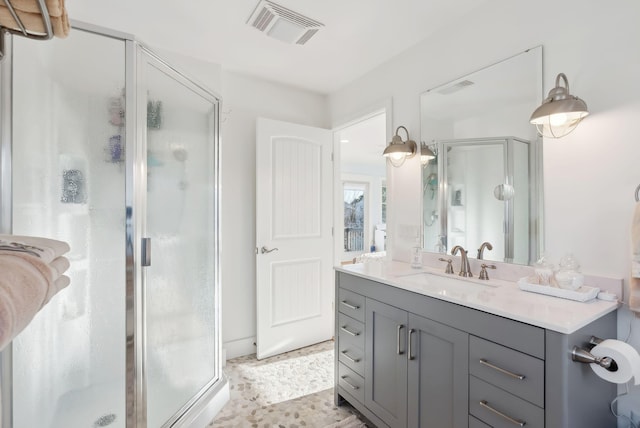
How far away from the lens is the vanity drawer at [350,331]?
1.75m

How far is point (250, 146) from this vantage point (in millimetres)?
2678

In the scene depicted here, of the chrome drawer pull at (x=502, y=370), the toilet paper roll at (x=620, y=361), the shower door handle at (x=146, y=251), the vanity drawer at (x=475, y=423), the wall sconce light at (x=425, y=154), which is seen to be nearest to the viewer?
the toilet paper roll at (x=620, y=361)

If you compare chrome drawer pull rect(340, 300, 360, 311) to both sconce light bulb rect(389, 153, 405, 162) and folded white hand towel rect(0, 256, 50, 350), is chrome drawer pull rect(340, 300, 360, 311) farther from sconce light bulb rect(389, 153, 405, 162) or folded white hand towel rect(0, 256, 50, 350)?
folded white hand towel rect(0, 256, 50, 350)

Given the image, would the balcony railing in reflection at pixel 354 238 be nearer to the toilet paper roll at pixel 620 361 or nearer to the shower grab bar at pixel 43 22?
the toilet paper roll at pixel 620 361

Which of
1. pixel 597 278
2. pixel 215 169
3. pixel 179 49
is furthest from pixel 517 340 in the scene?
pixel 179 49

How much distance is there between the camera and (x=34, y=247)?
0.61m

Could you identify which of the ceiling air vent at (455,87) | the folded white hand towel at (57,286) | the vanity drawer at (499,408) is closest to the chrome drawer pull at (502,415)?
the vanity drawer at (499,408)

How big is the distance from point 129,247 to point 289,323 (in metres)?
1.72

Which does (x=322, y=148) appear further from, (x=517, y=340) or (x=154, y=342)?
(x=517, y=340)

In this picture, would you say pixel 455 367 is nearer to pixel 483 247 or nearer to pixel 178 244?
pixel 483 247

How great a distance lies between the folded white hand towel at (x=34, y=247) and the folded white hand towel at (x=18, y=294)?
0.03 meters

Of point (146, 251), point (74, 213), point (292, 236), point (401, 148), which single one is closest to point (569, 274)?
point (401, 148)

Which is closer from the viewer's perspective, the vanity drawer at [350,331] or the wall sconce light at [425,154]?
the vanity drawer at [350,331]

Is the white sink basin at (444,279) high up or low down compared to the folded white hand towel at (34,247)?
down
